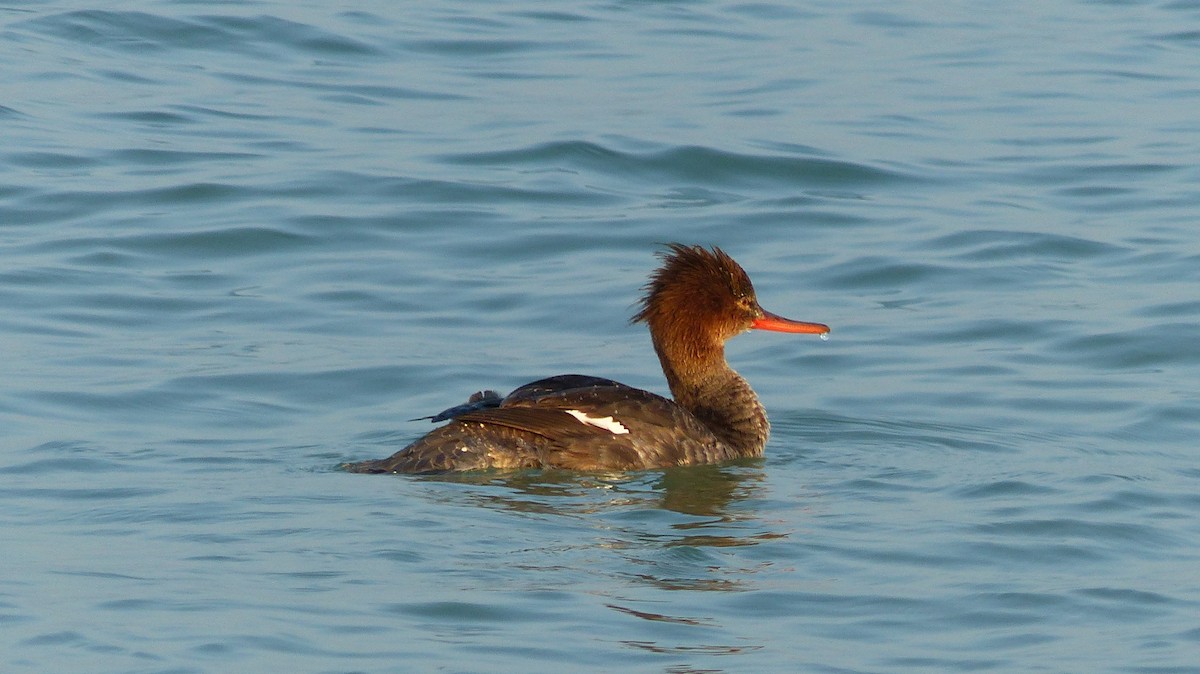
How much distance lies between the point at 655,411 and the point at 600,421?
0.30 metres

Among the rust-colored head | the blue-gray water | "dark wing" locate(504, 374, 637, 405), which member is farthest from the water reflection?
the rust-colored head

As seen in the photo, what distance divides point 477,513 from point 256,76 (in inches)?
363

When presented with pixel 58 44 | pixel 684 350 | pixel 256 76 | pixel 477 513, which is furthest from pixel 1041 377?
pixel 58 44

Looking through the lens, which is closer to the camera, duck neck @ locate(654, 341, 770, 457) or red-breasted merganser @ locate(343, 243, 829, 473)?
red-breasted merganser @ locate(343, 243, 829, 473)

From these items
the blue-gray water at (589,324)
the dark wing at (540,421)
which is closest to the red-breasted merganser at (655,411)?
the dark wing at (540,421)

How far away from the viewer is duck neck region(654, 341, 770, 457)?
28.9ft

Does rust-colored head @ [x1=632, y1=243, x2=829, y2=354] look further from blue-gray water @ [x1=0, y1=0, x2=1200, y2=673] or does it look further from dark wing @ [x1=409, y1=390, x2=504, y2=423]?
dark wing @ [x1=409, y1=390, x2=504, y2=423]

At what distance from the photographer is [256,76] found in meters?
15.7

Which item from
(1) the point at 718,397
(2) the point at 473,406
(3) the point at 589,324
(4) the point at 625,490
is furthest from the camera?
(3) the point at 589,324

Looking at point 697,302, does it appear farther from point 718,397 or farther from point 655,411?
point 655,411

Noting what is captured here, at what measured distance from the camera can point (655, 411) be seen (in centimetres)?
849

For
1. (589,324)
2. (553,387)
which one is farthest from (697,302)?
(589,324)

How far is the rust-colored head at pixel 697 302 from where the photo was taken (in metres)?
9.09

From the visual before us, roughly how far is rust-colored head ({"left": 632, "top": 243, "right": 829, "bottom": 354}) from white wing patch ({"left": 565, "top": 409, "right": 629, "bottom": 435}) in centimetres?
91
